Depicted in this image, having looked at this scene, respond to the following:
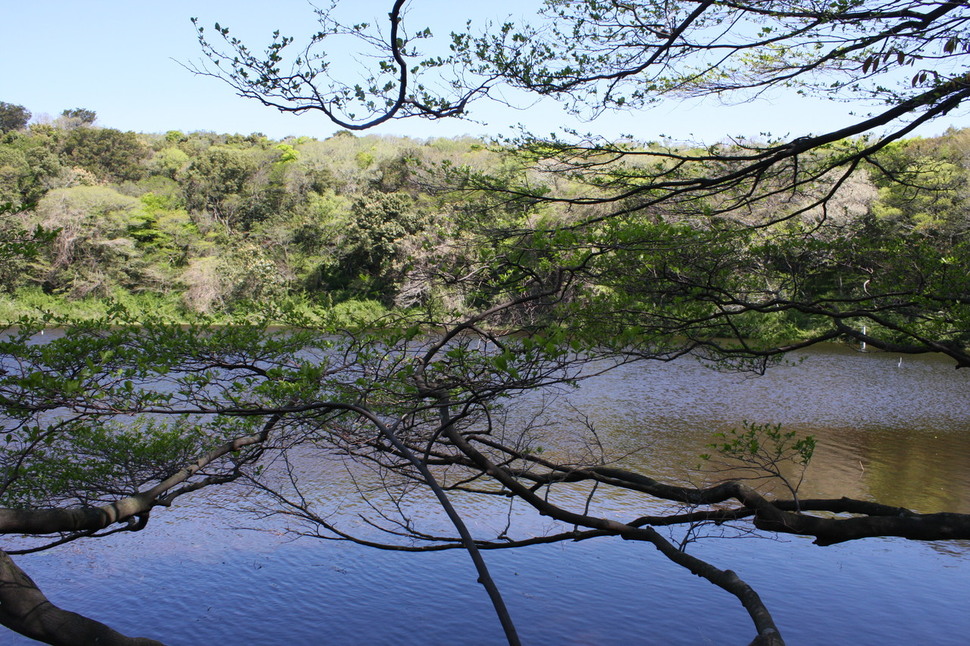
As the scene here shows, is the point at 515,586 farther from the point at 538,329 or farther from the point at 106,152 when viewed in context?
the point at 106,152

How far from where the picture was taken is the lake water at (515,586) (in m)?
4.71

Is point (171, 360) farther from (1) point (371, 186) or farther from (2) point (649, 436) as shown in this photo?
(1) point (371, 186)

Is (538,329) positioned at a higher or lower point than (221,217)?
lower

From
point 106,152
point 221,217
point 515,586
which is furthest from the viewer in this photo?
point 106,152

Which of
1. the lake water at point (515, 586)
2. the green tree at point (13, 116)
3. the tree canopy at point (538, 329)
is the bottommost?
the lake water at point (515, 586)

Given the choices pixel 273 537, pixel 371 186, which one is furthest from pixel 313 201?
pixel 273 537

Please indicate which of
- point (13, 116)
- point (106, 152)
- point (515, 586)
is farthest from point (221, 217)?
point (13, 116)

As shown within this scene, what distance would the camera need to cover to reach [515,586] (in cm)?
542

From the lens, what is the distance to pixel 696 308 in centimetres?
396

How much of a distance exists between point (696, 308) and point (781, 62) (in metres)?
1.30

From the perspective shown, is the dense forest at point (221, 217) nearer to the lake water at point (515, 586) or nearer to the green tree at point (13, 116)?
the lake water at point (515, 586)

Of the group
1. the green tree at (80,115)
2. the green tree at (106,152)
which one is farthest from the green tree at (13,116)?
the green tree at (106,152)

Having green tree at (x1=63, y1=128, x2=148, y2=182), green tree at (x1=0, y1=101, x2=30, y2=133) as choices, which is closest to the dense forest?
green tree at (x1=63, y1=128, x2=148, y2=182)

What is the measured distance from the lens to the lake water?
15.4 ft
